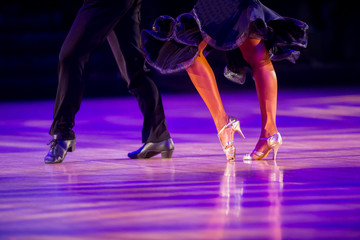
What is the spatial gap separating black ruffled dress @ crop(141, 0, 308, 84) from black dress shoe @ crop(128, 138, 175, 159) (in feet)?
1.19

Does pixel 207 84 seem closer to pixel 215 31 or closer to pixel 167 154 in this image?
pixel 215 31

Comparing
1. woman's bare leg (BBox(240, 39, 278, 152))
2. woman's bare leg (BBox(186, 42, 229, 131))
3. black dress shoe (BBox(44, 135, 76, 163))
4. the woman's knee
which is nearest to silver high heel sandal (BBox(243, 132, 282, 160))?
woman's bare leg (BBox(240, 39, 278, 152))

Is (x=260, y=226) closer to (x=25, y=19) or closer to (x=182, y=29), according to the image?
(x=182, y=29)

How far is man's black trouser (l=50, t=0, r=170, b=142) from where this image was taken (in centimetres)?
299

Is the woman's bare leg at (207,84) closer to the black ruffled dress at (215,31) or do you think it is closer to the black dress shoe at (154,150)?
the black ruffled dress at (215,31)

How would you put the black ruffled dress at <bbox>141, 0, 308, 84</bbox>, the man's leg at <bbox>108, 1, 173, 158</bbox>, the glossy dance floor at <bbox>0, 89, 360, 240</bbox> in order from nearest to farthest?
1. the glossy dance floor at <bbox>0, 89, 360, 240</bbox>
2. the black ruffled dress at <bbox>141, 0, 308, 84</bbox>
3. the man's leg at <bbox>108, 1, 173, 158</bbox>

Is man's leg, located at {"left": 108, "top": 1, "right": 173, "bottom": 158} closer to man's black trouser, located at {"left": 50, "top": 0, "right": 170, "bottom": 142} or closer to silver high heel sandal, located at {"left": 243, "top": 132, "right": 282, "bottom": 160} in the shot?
man's black trouser, located at {"left": 50, "top": 0, "right": 170, "bottom": 142}

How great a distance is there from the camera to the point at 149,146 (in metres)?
3.20

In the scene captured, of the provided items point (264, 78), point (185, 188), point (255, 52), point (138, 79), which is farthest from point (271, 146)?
point (185, 188)

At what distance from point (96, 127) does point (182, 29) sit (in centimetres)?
188

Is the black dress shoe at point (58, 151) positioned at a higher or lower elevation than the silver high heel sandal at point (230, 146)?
lower

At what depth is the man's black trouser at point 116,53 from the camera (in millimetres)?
2990

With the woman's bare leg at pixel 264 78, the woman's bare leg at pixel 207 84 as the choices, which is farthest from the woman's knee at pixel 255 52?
the woman's bare leg at pixel 207 84

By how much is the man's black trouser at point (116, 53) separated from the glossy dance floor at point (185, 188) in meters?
0.19
